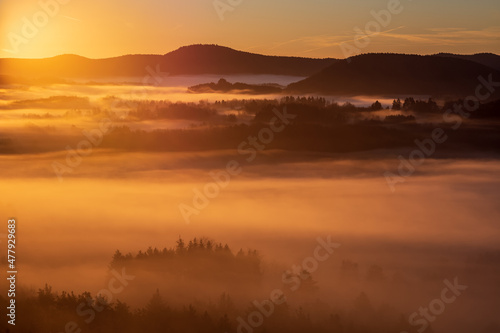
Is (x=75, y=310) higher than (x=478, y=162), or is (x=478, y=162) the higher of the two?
(x=478, y=162)

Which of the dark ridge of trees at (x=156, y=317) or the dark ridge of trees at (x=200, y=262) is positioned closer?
the dark ridge of trees at (x=156, y=317)

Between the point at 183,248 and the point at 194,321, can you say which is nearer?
the point at 194,321

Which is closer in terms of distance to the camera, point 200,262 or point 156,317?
point 156,317

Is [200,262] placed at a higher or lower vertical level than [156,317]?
higher

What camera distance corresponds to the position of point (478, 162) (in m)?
191

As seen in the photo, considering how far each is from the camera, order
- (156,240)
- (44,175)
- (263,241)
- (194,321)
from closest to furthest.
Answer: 1. (194,321)
2. (156,240)
3. (263,241)
4. (44,175)

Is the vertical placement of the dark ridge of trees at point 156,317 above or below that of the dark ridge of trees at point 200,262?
below

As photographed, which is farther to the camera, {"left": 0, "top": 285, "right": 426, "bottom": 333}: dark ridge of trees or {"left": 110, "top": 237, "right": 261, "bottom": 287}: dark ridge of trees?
{"left": 110, "top": 237, "right": 261, "bottom": 287}: dark ridge of trees

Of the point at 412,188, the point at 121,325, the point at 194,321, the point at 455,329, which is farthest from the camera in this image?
the point at 412,188

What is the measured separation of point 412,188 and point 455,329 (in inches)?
4567

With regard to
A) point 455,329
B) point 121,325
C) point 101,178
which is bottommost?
point 455,329

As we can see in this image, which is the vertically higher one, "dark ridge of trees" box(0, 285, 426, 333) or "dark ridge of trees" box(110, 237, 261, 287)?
"dark ridge of trees" box(110, 237, 261, 287)

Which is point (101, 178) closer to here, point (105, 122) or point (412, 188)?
point (105, 122)

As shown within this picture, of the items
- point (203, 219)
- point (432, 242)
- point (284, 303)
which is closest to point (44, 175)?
point (203, 219)
